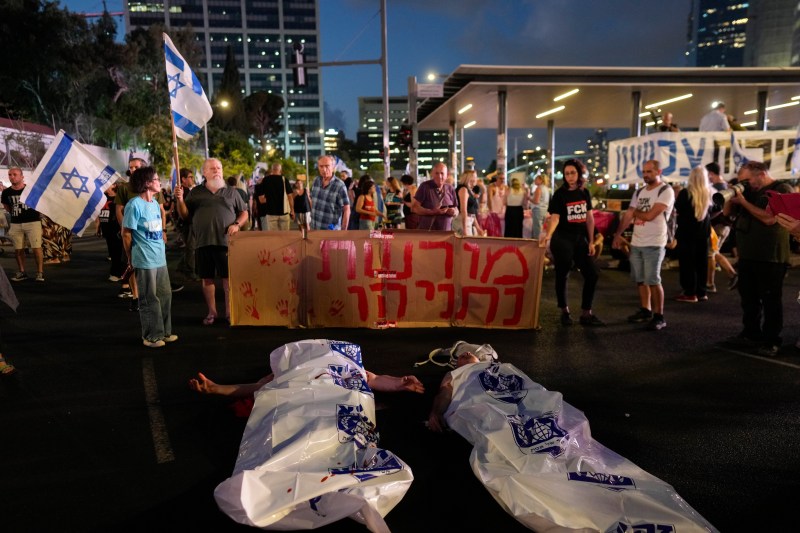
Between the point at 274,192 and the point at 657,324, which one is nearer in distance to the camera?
the point at 657,324

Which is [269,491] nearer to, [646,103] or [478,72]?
[478,72]

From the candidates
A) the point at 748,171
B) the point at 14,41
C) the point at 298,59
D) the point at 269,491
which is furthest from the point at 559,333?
the point at 14,41

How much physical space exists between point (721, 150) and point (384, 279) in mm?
8788

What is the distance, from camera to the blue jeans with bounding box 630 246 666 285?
6.52m

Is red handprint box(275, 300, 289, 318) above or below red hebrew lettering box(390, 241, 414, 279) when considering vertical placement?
below

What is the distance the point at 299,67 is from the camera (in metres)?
18.9

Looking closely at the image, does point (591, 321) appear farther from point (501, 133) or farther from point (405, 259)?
point (501, 133)

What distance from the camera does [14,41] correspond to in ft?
115

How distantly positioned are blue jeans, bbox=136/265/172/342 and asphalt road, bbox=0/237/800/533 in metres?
0.22

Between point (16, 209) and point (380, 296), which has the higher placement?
point (16, 209)

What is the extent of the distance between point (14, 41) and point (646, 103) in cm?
3876

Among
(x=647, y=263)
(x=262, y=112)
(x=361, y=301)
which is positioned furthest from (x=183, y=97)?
(x=262, y=112)

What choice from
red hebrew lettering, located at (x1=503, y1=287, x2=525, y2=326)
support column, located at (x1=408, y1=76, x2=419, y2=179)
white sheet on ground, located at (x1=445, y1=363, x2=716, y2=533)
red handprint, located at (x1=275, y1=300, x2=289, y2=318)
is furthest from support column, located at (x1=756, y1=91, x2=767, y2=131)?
white sheet on ground, located at (x1=445, y1=363, x2=716, y2=533)

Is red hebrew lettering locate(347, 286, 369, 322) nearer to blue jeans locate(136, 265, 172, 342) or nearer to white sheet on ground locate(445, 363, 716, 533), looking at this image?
blue jeans locate(136, 265, 172, 342)
